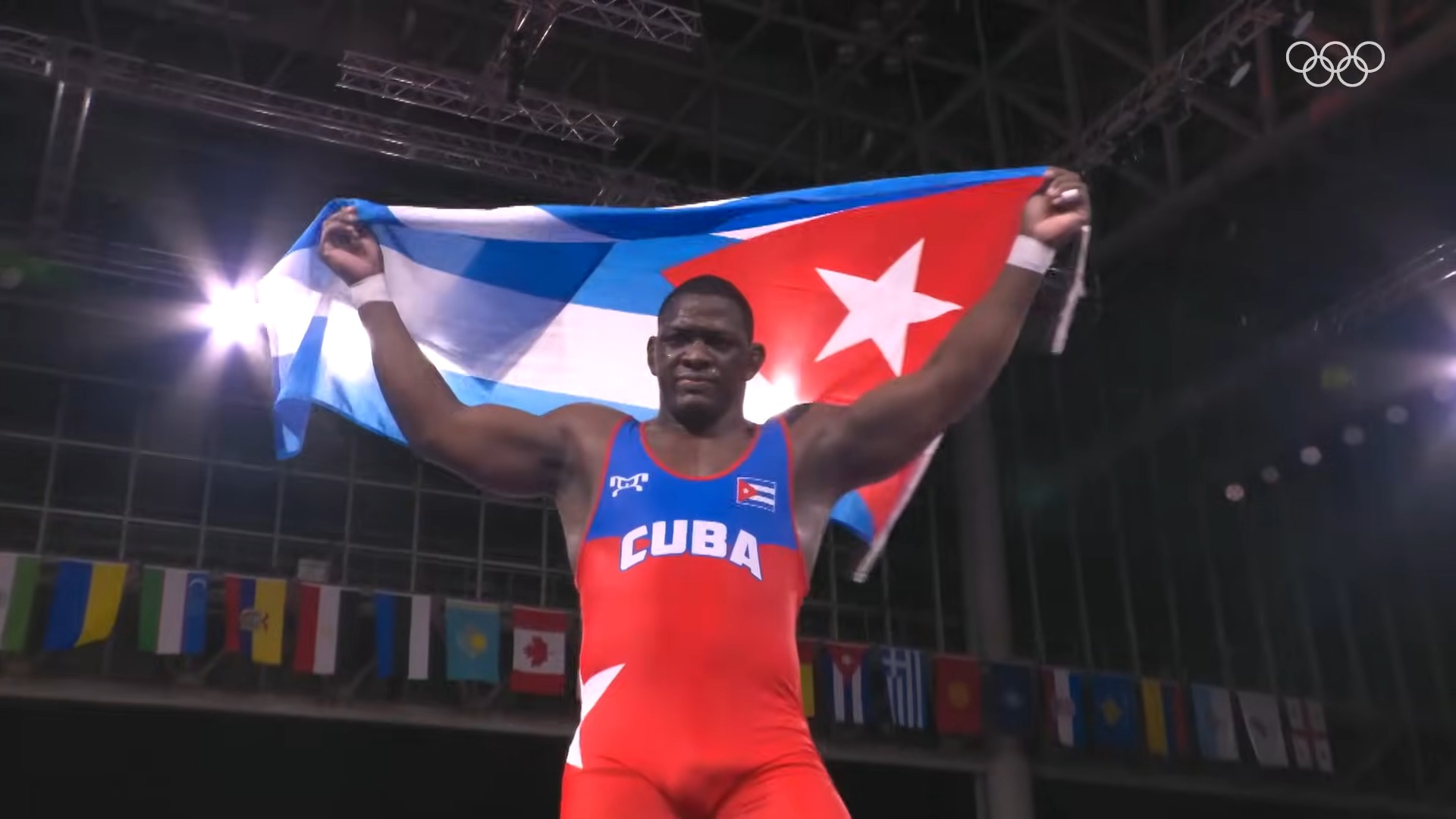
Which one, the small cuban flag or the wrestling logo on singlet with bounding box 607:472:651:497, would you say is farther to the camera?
the small cuban flag

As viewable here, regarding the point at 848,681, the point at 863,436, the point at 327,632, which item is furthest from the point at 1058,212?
the point at 848,681

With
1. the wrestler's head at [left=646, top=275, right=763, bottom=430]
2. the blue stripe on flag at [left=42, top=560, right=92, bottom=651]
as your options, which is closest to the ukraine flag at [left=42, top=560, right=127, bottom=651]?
the blue stripe on flag at [left=42, top=560, right=92, bottom=651]

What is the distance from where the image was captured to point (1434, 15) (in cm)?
1123

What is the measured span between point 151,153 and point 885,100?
7.97 metres

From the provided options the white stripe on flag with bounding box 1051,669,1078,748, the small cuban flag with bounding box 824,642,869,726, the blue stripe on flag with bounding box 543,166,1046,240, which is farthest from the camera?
the white stripe on flag with bounding box 1051,669,1078,748

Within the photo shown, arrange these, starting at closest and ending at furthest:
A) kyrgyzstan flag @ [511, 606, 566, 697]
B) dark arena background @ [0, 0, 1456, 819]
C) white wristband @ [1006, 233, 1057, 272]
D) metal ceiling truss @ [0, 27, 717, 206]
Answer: white wristband @ [1006, 233, 1057, 272], metal ceiling truss @ [0, 27, 717, 206], dark arena background @ [0, 0, 1456, 819], kyrgyzstan flag @ [511, 606, 566, 697]

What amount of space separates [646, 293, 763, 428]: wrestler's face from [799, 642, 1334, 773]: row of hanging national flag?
36.4ft

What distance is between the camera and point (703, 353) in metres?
2.88

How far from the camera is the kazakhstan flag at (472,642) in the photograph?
1303 centimetres

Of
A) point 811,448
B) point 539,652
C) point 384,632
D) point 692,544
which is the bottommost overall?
point 692,544

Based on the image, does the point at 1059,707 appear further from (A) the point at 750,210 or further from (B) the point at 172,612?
(A) the point at 750,210

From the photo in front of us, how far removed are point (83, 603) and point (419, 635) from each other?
290cm

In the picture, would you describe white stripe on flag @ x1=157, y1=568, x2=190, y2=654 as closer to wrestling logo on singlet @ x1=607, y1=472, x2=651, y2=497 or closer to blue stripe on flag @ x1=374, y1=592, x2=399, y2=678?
blue stripe on flag @ x1=374, y1=592, x2=399, y2=678

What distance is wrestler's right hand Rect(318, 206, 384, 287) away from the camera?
329 cm
